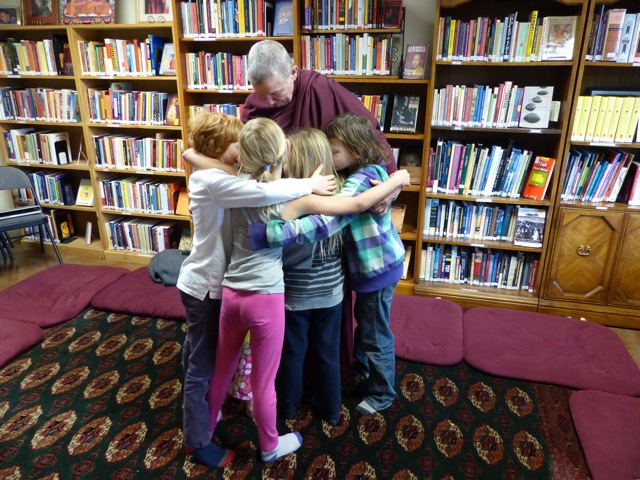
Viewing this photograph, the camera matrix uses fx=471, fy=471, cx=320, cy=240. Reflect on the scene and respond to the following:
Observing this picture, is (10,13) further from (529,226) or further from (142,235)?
(529,226)

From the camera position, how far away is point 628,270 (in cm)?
274

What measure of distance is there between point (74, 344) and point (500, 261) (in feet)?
8.41

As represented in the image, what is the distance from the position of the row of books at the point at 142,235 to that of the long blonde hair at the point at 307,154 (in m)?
2.44

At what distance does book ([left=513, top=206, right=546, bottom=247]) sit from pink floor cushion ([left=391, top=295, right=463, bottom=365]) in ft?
1.94

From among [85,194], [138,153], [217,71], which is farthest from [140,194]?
[217,71]

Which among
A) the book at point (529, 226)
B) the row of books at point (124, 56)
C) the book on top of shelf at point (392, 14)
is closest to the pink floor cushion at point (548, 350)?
the book at point (529, 226)

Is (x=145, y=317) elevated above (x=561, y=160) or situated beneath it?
situated beneath

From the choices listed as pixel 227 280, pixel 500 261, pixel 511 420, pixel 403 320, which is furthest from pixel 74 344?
pixel 500 261

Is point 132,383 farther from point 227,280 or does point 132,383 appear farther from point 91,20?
point 91,20

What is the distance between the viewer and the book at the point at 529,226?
285 cm

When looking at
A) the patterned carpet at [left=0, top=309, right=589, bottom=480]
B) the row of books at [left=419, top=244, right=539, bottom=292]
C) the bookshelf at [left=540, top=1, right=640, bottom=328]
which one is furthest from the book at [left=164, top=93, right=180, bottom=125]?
the bookshelf at [left=540, top=1, right=640, bottom=328]

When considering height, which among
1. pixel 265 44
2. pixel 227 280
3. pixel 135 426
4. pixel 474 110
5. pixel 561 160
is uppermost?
pixel 265 44

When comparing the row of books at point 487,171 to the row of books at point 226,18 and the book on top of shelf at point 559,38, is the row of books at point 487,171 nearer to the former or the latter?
the book on top of shelf at point 559,38

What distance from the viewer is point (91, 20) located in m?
3.33
